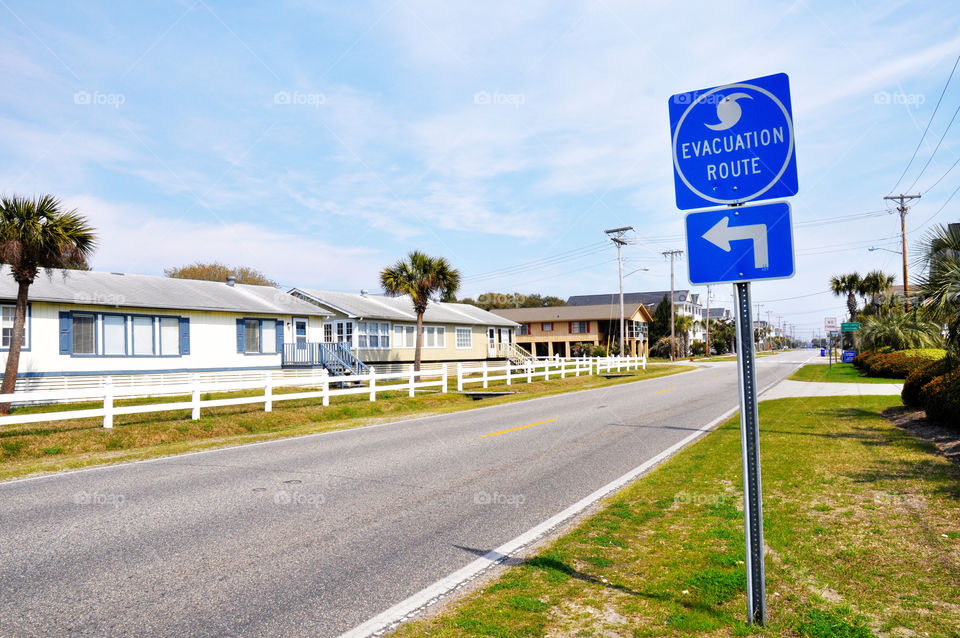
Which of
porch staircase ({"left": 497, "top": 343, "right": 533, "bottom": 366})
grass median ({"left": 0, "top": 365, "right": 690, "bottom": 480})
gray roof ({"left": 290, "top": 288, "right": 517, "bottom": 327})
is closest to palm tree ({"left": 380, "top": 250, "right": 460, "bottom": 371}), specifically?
gray roof ({"left": 290, "top": 288, "right": 517, "bottom": 327})

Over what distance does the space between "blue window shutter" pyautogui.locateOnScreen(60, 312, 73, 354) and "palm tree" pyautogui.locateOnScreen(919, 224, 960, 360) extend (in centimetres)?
2554

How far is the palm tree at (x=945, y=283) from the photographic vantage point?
1069 cm

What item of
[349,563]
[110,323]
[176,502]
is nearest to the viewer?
[349,563]

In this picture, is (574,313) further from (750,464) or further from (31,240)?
(750,464)

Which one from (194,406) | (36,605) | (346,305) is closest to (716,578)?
(36,605)

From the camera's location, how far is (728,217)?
12.5 ft

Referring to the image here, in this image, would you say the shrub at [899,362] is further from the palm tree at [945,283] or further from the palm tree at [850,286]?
the palm tree at [850,286]

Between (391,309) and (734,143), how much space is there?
3648cm

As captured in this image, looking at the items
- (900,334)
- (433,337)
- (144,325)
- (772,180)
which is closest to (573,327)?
(433,337)

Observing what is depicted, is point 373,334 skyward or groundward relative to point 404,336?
skyward

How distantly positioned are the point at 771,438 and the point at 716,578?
25.5ft

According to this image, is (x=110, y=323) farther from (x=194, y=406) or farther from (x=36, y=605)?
(x=36, y=605)

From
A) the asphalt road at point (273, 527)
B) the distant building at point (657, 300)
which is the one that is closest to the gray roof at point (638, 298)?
the distant building at point (657, 300)

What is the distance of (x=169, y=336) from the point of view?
82.7 feet
